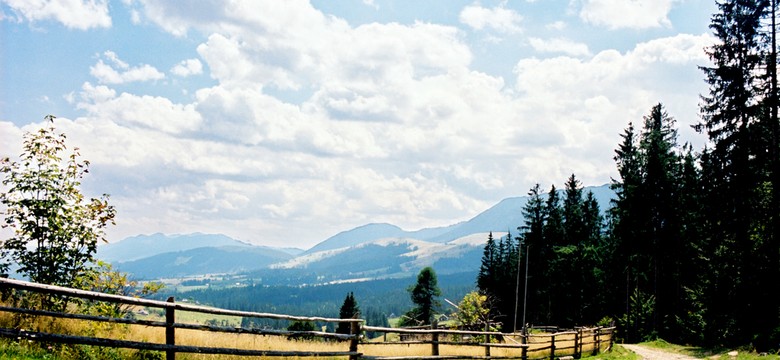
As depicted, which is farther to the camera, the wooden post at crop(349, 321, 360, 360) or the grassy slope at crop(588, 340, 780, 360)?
the grassy slope at crop(588, 340, 780, 360)

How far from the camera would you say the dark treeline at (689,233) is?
78.5 feet

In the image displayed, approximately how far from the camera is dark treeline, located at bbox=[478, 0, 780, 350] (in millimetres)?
23938

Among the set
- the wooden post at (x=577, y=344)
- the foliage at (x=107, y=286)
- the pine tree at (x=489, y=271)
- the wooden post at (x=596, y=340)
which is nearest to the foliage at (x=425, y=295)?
the pine tree at (x=489, y=271)

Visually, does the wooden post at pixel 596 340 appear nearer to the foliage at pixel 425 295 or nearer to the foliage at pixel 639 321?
the foliage at pixel 639 321

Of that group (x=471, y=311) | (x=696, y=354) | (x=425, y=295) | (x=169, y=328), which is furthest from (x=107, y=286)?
(x=425, y=295)

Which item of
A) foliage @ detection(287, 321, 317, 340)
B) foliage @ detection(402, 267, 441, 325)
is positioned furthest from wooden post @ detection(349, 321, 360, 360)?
foliage @ detection(402, 267, 441, 325)

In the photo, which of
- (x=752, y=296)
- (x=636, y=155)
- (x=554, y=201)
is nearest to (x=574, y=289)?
(x=554, y=201)

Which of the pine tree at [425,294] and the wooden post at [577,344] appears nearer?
the wooden post at [577,344]

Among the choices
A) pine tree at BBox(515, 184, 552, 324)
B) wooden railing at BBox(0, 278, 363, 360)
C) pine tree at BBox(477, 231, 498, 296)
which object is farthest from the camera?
pine tree at BBox(477, 231, 498, 296)

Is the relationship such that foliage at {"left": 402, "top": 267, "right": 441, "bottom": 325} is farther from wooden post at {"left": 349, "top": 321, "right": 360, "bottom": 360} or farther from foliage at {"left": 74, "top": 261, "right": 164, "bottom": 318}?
foliage at {"left": 74, "top": 261, "right": 164, "bottom": 318}

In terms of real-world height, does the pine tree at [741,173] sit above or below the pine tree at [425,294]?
above

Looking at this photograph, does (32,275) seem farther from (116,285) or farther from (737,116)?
(737,116)

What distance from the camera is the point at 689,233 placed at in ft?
141

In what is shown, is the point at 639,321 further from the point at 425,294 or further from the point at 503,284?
the point at 425,294
